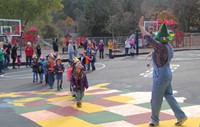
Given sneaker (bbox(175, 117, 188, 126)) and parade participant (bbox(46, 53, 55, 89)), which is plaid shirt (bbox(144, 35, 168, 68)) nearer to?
sneaker (bbox(175, 117, 188, 126))

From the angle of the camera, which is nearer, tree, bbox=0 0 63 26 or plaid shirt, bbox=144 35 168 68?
plaid shirt, bbox=144 35 168 68

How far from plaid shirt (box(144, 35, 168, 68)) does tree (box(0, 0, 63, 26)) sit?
4079 centimetres

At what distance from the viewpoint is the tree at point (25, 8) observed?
153 feet

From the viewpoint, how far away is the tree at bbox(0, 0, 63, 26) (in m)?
46.6

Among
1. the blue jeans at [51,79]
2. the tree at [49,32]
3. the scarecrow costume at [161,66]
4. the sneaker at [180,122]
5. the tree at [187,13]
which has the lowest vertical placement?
the sneaker at [180,122]

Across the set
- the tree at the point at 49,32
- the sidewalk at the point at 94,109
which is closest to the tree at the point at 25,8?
the tree at the point at 49,32

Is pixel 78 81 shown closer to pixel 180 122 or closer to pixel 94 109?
pixel 94 109

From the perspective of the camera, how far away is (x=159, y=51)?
23.8ft

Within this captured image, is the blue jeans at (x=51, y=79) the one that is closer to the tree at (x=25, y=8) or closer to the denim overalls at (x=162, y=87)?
the denim overalls at (x=162, y=87)

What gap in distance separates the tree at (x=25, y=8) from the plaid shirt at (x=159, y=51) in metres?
40.8

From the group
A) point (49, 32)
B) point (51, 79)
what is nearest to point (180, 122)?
point (51, 79)

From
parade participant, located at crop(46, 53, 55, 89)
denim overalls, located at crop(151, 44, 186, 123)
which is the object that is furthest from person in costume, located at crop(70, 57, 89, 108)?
parade participant, located at crop(46, 53, 55, 89)

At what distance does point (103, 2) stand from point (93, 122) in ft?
184

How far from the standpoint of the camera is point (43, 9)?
48531 mm
